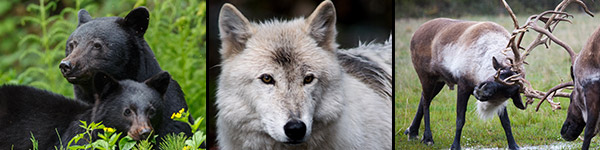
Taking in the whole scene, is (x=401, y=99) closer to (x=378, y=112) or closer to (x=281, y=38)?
(x=378, y=112)

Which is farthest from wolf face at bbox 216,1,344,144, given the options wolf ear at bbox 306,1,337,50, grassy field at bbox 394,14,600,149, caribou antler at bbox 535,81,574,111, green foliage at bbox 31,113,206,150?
caribou antler at bbox 535,81,574,111

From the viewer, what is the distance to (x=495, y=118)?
14.8ft

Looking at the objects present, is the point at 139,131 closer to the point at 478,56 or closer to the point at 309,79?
the point at 309,79

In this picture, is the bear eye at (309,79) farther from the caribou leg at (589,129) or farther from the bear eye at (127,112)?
the caribou leg at (589,129)

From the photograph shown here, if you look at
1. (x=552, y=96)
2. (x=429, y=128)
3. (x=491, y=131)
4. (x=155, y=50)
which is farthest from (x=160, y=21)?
(x=552, y=96)

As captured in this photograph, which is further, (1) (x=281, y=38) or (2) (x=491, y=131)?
(2) (x=491, y=131)

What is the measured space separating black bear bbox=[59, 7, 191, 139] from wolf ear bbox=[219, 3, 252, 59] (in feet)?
2.04

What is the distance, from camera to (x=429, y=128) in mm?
4660

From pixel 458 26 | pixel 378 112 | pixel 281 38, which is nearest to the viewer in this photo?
pixel 281 38

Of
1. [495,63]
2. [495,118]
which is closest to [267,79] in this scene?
[495,63]

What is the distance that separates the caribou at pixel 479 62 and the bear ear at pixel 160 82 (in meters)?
1.75

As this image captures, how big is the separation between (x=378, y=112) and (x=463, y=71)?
704mm

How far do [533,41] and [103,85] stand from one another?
9.48 feet

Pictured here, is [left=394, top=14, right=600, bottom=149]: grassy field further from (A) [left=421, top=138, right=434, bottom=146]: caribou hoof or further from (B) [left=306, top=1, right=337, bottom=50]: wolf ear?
(B) [left=306, top=1, right=337, bottom=50]: wolf ear
